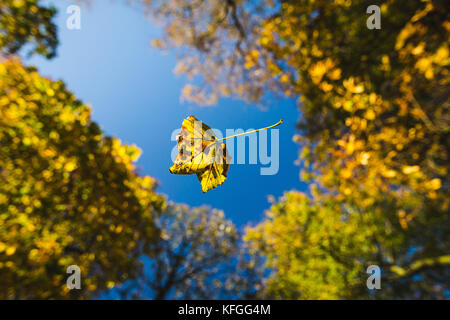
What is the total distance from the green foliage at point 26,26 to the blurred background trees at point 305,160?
0.05 feet

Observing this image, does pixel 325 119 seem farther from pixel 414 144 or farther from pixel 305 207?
pixel 305 207

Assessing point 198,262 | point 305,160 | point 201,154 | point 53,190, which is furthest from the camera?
point 198,262

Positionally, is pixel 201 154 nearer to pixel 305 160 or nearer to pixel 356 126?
pixel 356 126

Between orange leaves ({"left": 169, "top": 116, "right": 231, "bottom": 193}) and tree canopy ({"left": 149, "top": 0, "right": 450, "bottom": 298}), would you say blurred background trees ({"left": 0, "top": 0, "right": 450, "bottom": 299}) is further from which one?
orange leaves ({"left": 169, "top": 116, "right": 231, "bottom": 193})

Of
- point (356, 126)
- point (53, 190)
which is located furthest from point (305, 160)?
point (53, 190)

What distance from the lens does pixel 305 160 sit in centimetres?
494

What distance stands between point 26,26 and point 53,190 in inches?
91.9

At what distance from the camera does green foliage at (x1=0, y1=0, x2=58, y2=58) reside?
2793 mm

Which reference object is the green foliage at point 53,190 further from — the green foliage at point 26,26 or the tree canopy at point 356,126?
the tree canopy at point 356,126

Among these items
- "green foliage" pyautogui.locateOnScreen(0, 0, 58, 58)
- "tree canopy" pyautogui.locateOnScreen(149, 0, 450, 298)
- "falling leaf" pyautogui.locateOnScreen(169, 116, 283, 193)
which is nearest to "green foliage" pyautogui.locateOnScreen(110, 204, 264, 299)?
"tree canopy" pyautogui.locateOnScreen(149, 0, 450, 298)

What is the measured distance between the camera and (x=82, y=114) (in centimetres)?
319

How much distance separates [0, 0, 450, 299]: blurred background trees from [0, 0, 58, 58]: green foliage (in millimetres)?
16

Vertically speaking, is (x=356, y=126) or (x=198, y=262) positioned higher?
(x=356, y=126)

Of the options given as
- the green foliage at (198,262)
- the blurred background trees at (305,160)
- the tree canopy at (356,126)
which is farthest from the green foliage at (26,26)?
the green foliage at (198,262)
